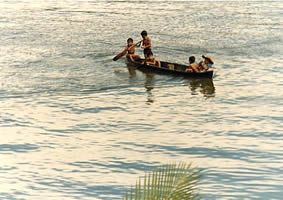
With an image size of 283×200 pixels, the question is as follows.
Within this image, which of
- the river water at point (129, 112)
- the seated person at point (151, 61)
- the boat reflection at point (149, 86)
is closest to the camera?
the river water at point (129, 112)

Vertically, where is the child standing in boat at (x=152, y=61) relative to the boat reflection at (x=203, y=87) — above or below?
above

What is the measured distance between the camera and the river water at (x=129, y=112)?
12.0m

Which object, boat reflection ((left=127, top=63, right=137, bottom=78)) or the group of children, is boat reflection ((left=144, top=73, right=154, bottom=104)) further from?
the group of children

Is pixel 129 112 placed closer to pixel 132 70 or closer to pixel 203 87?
pixel 203 87

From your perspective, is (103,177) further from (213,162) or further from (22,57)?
(22,57)

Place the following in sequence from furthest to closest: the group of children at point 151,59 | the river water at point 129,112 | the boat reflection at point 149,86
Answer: the group of children at point 151,59
the boat reflection at point 149,86
the river water at point 129,112

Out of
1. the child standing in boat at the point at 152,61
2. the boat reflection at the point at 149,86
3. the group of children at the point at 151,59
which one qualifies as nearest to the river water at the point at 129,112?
the boat reflection at the point at 149,86

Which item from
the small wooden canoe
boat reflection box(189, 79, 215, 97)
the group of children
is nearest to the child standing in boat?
the group of children

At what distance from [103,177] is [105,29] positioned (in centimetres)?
2188

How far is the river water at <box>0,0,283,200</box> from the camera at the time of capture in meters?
12.0

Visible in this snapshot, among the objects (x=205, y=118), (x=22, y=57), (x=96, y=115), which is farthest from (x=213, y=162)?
(x=22, y=57)

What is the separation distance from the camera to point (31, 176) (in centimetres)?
1216

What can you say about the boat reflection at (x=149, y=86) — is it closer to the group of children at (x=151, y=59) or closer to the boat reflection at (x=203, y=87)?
the group of children at (x=151, y=59)

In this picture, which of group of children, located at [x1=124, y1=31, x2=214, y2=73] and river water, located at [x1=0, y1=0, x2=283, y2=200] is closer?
river water, located at [x1=0, y1=0, x2=283, y2=200]
